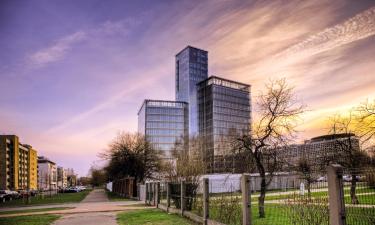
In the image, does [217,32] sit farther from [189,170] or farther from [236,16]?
[189,170]

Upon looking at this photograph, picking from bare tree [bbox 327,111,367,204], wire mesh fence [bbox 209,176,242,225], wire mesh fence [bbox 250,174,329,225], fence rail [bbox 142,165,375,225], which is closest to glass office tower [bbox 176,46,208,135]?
bare tree [bbox 327,111,367,204]

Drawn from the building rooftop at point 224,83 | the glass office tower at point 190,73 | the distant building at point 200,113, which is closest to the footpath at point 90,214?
the distant building at point 200,113

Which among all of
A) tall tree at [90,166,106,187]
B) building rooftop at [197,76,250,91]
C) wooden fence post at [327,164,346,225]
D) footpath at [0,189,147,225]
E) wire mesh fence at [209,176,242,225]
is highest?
building rooftop at [197,76,250,91]

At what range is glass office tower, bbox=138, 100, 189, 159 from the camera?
16012 centimetres

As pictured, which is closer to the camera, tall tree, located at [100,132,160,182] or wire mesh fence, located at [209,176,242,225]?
wire mesh fence, located at [209,176,242,225]

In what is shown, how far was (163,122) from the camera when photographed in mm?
162000

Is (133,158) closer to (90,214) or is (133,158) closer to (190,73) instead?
(90,214)

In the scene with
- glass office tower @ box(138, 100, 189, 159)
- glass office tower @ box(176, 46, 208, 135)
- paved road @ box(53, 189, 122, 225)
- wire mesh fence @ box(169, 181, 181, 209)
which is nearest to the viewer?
paved road @ box(53, 189, 122, 225)

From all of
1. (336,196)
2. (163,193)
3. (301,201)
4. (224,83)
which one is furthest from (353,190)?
(224,83)

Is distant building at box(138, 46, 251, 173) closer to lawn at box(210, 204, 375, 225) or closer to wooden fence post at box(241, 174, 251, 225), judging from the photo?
lawn at box(210, 204, 375, 225)

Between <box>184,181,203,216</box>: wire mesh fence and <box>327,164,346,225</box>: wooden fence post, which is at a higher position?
<box>327,164,346,225</box>: wooden fence post

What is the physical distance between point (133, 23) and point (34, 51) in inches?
227

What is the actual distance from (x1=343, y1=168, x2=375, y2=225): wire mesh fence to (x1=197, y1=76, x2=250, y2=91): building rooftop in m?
152

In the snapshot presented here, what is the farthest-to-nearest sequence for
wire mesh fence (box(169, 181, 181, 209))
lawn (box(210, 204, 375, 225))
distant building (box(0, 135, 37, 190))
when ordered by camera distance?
distant building (box(0, 135, 37, 190)), wire mesh fence (box(169, 181, 181, 209)), lawn (box(210, 204, 375, 225))
